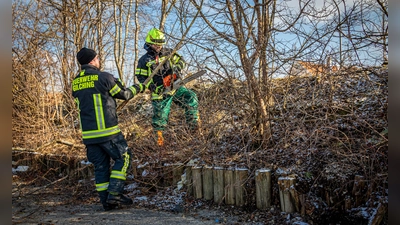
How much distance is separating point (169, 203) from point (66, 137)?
131 inches

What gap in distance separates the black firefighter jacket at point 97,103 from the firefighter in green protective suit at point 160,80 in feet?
3.77

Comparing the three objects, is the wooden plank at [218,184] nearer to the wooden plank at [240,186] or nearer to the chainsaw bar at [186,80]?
the wooden plank at [240,186]

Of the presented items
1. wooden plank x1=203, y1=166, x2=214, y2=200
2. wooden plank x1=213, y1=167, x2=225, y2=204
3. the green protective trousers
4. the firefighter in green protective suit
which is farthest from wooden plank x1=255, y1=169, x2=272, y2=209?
the firefighter in green protective suit

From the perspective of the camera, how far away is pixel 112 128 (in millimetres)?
4281

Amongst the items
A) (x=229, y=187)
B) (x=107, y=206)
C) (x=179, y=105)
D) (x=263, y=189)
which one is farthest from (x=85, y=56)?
(x=263, y=189)

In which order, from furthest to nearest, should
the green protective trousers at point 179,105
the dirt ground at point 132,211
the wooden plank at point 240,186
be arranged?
the green protective trousers at point 179,105 → the wooden plank at point 240,186 → the dirt ground at point 132,211

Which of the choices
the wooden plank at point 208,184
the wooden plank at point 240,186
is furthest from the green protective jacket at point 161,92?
the wooden plank at point 240,186

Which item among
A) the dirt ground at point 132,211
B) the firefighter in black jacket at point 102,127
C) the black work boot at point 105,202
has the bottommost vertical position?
the dirt ground at point 132,211

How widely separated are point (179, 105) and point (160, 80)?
0.58 meters

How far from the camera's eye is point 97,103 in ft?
13.8

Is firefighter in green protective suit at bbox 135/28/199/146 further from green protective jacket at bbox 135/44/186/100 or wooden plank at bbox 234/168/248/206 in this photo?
wooden plank at bbox 234/168/248/206

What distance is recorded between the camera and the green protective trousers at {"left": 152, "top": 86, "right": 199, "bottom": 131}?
5234 millimetres

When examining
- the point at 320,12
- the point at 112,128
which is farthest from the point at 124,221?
the point at 320,12

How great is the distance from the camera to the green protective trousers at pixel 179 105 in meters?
5.23
